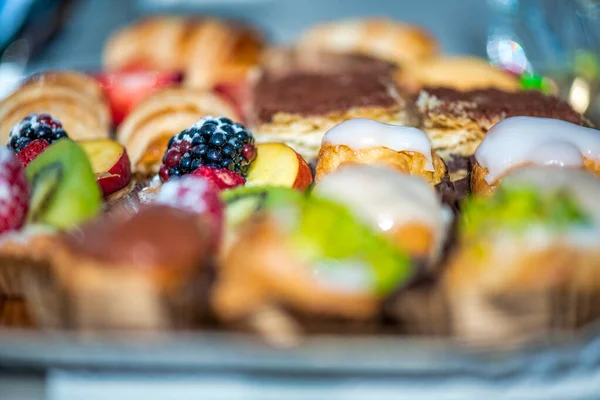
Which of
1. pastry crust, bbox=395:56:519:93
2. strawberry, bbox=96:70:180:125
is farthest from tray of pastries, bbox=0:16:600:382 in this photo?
pastry crust, bbox=395:56:519:93

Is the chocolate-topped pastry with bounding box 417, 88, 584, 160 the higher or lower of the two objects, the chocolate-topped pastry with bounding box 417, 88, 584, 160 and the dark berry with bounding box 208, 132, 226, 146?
the lower

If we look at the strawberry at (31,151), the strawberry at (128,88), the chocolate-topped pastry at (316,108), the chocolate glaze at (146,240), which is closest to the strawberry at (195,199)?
the chocolate glaze at (146,240)

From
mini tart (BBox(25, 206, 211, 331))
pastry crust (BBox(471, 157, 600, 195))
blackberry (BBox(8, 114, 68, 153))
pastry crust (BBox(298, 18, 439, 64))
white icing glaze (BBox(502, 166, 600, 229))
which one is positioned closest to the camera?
mini tart (BBox(25, 206, 211, 331))

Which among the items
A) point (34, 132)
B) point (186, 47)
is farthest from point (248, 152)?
point (186, 47)

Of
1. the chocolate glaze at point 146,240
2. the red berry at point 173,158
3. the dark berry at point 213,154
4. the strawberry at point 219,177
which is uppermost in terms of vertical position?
the red berry at point 173,158

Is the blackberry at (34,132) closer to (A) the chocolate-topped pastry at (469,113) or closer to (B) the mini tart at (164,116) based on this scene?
(B) the mini tart at (164,116)

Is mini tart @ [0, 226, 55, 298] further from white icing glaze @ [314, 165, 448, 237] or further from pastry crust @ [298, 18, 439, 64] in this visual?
pastry crust @ [298, 18, 439, 64]

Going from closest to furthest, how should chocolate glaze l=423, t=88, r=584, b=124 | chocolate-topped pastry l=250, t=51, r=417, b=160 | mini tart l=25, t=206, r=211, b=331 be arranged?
1. mini tart l=25, t=206, r=211, b=331
2. chocolate glaze l=423, t=88, r=584, b=124
3. chocolate-topped pastry l=250, t=51, r=417, b=160
